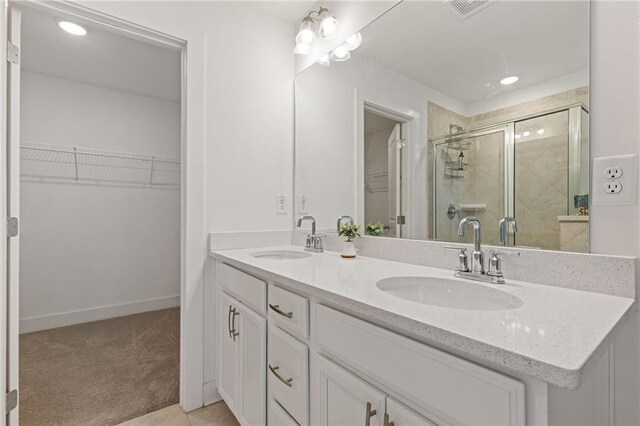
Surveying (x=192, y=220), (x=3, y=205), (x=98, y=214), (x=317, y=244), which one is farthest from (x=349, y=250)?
(x=98, y=214)

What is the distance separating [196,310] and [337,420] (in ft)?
3.58

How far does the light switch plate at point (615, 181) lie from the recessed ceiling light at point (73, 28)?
283cm

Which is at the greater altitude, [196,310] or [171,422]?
[196,310]

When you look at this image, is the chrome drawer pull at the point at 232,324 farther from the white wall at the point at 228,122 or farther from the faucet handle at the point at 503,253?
the faucet handle at the point at 503,253

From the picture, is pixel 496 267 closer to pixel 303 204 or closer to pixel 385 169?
pixel 385 169

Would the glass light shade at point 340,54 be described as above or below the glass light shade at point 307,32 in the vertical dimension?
below

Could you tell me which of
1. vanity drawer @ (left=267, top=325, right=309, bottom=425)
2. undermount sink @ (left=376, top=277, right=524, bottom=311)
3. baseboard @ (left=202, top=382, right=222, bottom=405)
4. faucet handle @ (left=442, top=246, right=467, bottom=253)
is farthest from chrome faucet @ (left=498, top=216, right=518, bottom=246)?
baseboard @ (left=202, top=382, right=222, bottom=405)

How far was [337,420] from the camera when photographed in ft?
2.80

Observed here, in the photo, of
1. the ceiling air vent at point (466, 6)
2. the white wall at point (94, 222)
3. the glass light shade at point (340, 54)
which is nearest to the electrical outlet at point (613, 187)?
the ceiling air vent at point (466, 6)

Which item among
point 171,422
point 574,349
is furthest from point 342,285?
point 171,422

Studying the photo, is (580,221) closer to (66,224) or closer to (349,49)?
(349,49)

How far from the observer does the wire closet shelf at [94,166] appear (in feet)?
8.76

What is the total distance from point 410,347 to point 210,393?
1.47 metres

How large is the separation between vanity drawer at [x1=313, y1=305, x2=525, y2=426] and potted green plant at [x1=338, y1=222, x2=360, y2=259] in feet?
2.11
